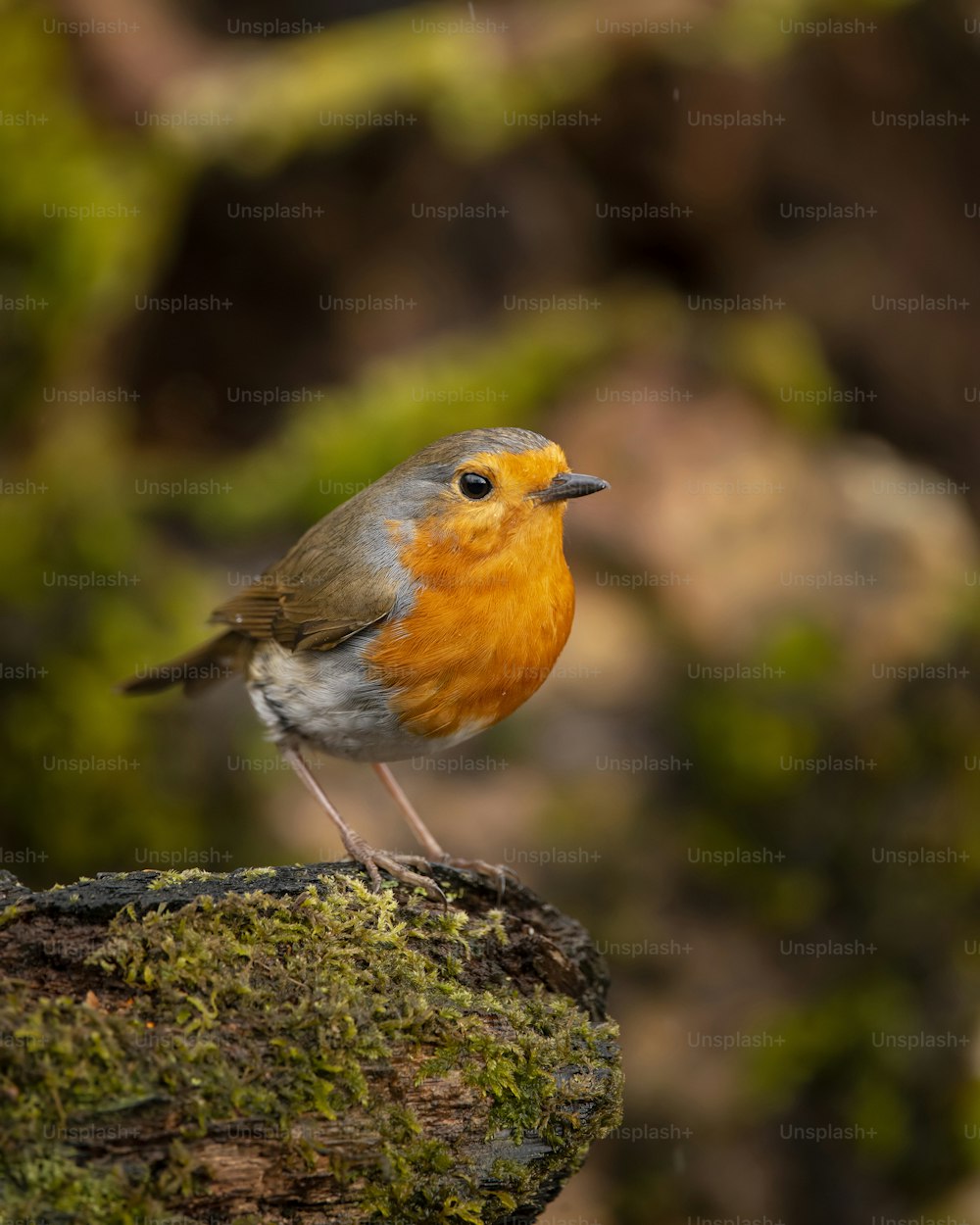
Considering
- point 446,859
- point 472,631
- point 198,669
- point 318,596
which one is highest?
point 318,596

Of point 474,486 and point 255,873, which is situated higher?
point 474,486

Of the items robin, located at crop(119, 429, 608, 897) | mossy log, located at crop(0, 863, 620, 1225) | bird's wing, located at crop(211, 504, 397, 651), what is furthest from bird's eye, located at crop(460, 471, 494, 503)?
mossy log, located at crop(0, 863, 620, 1225)

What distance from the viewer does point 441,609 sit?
4121mm

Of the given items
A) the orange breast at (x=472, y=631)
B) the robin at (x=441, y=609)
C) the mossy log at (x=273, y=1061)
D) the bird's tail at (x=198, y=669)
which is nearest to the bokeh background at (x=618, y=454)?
the bird's tail at (x=198, y=669)

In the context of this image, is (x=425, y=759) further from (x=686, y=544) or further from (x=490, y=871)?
(x=490, y=871)

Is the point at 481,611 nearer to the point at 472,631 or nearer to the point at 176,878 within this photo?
the point at 472,631

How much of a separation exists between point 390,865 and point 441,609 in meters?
0.88

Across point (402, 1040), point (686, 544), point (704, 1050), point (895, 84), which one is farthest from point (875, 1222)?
point (895, 84)

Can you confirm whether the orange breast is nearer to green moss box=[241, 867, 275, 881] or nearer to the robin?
the robin

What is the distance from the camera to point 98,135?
10.4m

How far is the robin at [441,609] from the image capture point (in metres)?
4.09

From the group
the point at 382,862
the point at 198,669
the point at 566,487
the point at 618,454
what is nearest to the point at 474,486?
the point at 566,487

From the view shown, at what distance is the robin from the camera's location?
4086mm

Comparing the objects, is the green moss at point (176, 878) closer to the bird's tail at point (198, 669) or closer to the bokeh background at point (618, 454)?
the bird's tail at point (198, 669)
